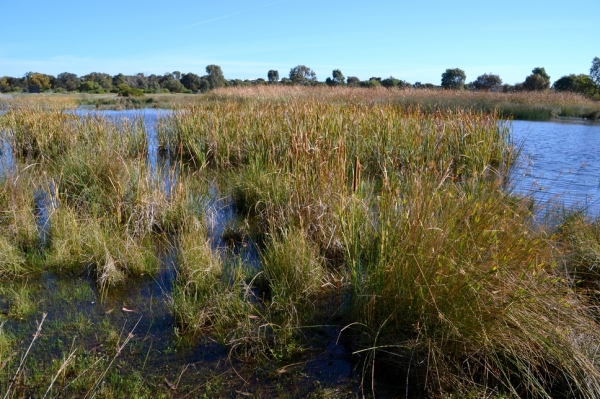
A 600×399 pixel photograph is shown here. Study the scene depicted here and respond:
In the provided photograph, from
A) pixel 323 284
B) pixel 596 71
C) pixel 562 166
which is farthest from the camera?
pixel 596 71

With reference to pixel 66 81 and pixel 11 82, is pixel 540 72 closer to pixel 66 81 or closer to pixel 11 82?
pixel 66 81

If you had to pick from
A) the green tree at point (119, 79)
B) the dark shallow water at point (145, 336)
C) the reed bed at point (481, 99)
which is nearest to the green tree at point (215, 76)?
the green tree at point (119, 79)

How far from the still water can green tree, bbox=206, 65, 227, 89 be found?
3500cm

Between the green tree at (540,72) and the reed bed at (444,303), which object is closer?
the reed bed at (444,303)

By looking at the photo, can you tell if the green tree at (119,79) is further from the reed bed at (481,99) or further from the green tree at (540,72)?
the green tree at (540,72)

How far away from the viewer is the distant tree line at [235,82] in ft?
111

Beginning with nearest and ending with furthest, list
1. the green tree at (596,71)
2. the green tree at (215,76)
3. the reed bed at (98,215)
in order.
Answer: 1. the reed bed at (98,215)
2. the green tree at (596,71)
3. the green tree at (215,76)

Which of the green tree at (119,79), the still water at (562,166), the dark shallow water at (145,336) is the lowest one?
the dark shallow water at (145,336)

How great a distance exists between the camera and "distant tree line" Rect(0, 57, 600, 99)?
33.9 m

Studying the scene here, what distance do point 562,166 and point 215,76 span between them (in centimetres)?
4388

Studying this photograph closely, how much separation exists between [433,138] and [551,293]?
16.8 ft

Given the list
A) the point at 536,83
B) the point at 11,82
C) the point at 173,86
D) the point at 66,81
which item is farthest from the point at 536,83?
the point at 11,82

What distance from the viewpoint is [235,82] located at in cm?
4356

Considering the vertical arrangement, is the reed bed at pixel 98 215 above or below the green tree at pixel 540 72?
below
